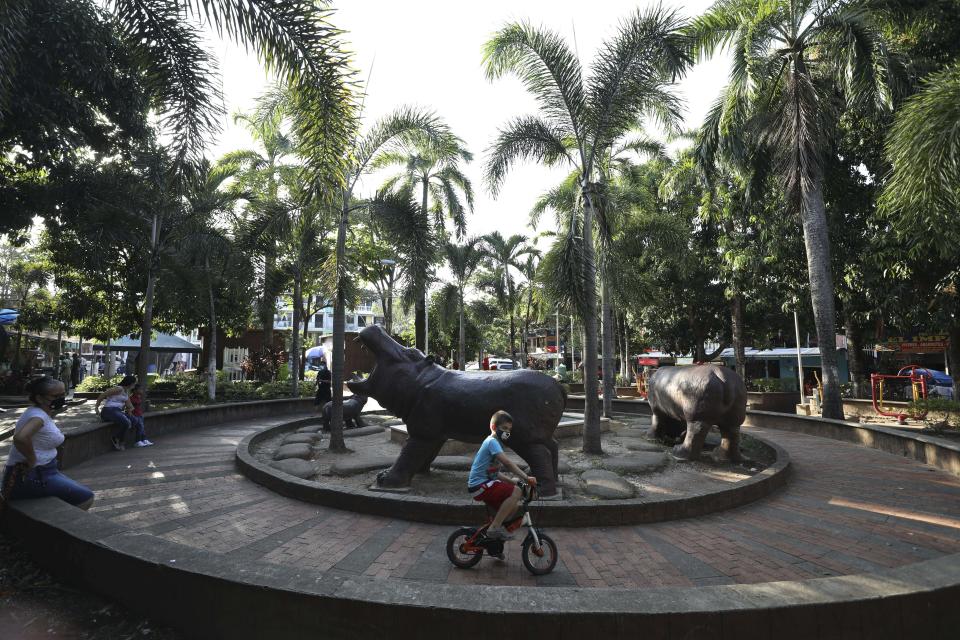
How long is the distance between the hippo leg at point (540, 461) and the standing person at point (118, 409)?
7535mm

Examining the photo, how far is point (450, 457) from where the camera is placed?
7.86m

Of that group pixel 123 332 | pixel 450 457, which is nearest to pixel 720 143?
pixel 450 457

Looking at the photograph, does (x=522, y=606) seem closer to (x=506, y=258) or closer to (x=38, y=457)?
(x=38, y=457)

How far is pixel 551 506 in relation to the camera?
5.05 metres

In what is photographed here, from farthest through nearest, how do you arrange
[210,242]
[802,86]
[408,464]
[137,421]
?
1. [210,242]
2. [802,86]
3. [137,421]
4. [408,464]

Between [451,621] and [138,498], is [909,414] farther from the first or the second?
[138,498]

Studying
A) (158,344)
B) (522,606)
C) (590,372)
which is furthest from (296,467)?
(158,344)

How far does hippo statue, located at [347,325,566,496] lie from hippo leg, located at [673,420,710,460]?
277cm

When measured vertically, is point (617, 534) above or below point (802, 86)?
below

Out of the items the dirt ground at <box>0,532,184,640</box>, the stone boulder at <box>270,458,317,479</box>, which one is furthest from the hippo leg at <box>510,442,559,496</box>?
the dirt ground at <box>0,532,184,640</box>

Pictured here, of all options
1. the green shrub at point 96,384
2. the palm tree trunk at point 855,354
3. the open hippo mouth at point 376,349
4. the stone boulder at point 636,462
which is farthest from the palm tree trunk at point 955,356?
the green shrub at point 96,384

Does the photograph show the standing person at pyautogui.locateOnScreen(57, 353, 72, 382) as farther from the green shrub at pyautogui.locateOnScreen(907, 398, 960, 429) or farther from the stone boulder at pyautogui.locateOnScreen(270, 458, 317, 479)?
the green shrub at pyautogui.locateOnScreen(907, 398, 960, 429)

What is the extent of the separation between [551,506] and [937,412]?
11697 mm

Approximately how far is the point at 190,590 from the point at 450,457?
202 inches
